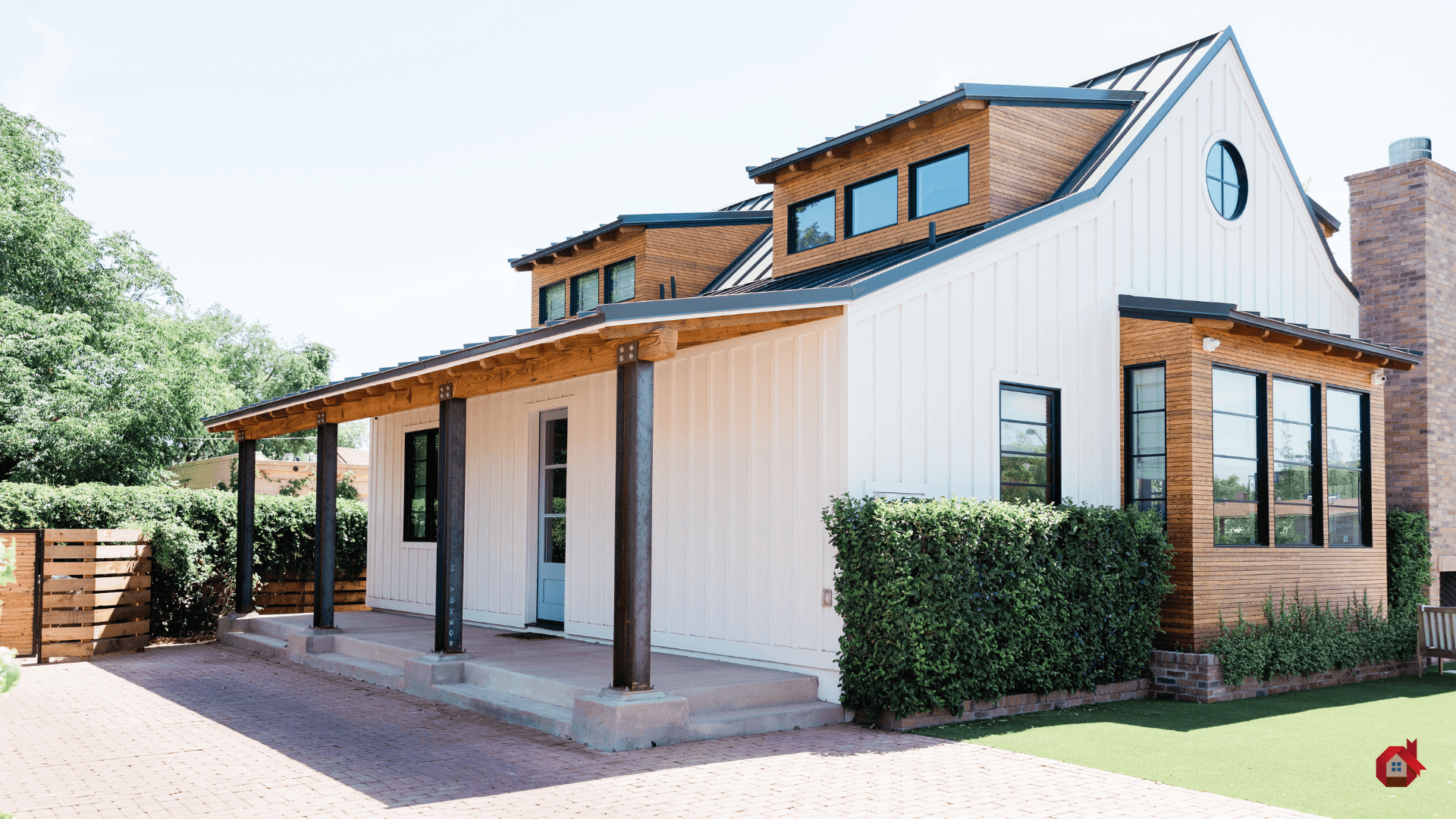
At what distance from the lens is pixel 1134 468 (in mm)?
10281

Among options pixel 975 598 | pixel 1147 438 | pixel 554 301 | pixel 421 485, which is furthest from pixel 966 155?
pixel 421 485

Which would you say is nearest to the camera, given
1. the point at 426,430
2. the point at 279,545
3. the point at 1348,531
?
the point at 1348,531

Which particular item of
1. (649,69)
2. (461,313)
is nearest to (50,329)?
(649,69)

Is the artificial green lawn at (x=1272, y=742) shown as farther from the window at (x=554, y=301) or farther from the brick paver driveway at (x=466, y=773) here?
the window at (x=554, y=301)

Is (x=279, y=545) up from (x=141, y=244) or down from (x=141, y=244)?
down

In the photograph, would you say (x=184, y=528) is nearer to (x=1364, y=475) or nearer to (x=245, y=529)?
(x=245, y=529)

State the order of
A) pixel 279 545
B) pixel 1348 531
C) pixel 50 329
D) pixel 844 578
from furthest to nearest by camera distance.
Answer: pixel 50 329
pixel 279 545
pixel 1348 531
pixel 844 578

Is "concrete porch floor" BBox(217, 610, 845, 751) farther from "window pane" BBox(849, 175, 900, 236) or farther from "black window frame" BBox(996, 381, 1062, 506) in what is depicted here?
"window pane" BBox(849, 175, 900, 236)

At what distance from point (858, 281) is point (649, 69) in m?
7.95

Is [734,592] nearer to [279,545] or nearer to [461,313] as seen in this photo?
[279,545]

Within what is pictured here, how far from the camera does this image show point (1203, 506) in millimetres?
9719

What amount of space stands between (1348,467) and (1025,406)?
4.41 metres

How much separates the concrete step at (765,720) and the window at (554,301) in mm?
9632

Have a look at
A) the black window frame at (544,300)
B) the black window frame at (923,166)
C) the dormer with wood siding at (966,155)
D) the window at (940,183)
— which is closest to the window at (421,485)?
the black window frame at (544,300)
